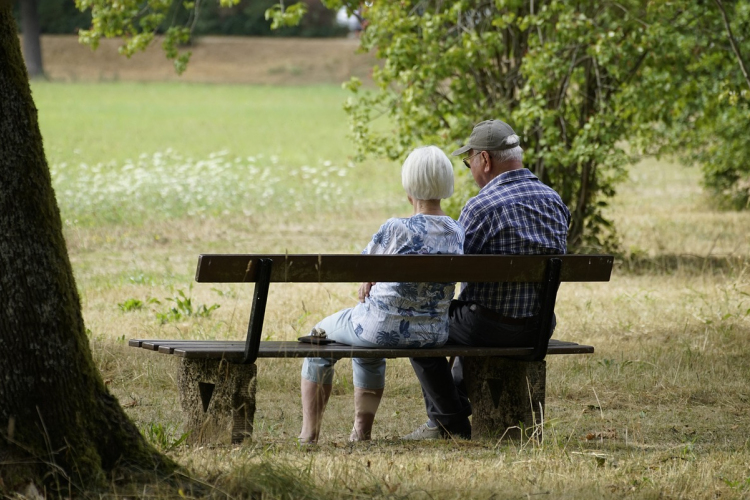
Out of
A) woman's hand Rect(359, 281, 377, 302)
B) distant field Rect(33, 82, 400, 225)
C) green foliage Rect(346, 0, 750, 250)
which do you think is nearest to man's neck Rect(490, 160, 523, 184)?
woman's hand Rect(359, 281, 377, 302)

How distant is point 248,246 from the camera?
14359 mm

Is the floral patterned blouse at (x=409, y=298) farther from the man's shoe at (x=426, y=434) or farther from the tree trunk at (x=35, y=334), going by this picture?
the tree trunk at (x=35, y=334)

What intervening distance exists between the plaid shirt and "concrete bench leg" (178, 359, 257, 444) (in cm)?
123

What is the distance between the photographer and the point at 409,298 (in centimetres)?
482

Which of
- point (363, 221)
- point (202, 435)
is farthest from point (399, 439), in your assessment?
point (363, 221)

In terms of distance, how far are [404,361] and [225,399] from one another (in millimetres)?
2774

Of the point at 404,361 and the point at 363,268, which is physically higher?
the point at 363,268

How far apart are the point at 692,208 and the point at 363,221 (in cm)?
570

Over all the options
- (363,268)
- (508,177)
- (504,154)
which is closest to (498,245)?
(508,177)

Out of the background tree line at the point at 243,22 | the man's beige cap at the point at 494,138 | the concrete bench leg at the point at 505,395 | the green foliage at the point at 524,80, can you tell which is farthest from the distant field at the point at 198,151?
the background tree line at the point at 243,22

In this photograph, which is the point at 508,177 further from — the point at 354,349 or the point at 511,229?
the point at 354,349

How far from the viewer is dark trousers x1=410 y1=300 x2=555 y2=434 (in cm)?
507

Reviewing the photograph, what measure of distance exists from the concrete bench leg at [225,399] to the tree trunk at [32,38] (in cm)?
5317

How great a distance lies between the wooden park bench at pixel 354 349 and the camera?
4492 millimetres
